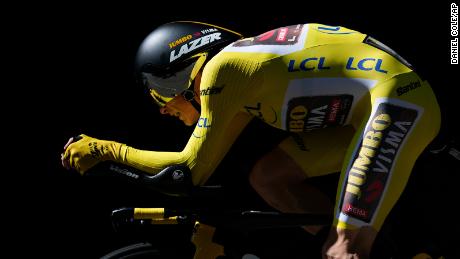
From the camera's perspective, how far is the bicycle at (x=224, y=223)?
3523mm

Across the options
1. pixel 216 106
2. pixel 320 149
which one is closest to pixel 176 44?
pixel 216 106

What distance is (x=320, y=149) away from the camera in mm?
3863

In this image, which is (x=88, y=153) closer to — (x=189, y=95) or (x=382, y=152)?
(x=189, y=95)

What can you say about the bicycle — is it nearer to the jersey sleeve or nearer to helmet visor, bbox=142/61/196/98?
the jersey sleeve

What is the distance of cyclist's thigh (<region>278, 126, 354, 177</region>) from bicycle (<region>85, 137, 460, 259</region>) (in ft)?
1.10

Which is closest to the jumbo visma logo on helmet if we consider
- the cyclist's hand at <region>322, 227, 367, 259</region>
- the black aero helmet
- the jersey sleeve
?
the black aero helmet

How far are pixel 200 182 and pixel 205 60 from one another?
0.64m

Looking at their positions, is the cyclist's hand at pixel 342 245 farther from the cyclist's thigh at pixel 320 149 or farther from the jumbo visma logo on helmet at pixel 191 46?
the jumbo visma logo on helmet at pixel 191 46

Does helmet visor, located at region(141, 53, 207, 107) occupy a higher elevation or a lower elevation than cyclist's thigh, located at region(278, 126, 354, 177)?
higher

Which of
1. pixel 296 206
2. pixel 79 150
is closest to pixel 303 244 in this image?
pixel 296 206

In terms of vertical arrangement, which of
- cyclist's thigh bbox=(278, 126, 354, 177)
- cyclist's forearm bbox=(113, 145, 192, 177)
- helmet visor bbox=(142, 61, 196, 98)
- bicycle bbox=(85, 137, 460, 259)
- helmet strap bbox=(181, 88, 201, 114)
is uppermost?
helmet visor bbox=(142, 61, 196, 98)

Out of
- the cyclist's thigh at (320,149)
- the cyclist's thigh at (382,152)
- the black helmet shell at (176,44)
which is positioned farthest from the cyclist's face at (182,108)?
the cyclist's thigh at (382,152)

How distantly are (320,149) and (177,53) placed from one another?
0.85m

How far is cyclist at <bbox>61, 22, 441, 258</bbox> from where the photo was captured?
323 cm
